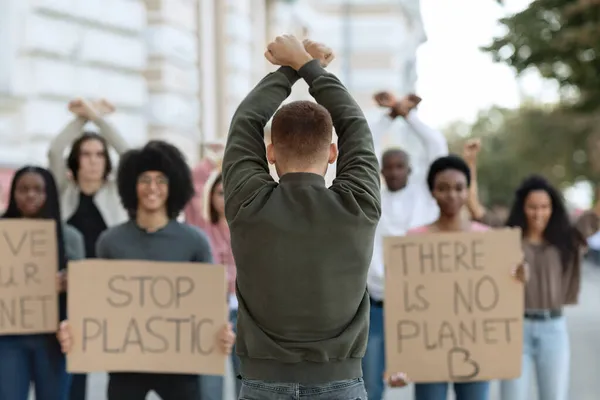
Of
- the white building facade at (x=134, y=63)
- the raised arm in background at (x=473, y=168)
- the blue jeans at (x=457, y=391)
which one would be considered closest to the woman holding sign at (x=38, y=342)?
the blue jeans at (x=457, y=391)

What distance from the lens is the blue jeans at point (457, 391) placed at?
5.10 m

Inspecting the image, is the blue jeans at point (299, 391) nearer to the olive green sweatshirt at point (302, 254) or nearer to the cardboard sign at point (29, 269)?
the olive green sweatshirt at point (302, 254)

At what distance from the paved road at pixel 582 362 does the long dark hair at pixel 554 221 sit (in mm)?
2214

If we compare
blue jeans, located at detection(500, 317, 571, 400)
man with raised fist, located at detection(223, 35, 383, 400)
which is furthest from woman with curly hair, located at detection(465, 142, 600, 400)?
man with raised fist, located at detection(223, 35, 383, 400)

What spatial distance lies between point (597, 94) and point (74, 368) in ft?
28.8

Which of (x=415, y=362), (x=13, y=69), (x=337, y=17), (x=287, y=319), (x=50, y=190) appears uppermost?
(x=337, y=17)

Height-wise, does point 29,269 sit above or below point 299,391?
above

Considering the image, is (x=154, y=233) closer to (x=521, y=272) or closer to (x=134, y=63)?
(x=521, y=272)

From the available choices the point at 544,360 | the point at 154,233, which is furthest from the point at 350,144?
the point at 544,360

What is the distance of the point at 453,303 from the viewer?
5.26 m

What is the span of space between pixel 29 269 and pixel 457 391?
2.12 m

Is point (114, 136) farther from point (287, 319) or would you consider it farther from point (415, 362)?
point (287, 319)

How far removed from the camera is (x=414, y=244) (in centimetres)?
525

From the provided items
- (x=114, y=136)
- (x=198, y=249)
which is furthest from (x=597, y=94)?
(x=198, y=249)
